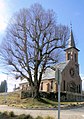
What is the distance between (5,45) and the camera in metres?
36.1

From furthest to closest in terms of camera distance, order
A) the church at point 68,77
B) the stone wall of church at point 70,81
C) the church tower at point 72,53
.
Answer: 1. the church tower at point 72,53
2. the stone wall of church at point 70,81
3. the church at point 68,77

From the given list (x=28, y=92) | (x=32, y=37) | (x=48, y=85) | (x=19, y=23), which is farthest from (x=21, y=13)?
(x=48, y=85)

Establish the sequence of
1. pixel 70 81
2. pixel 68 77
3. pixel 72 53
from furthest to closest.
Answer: pixel 72 53
pixel 70 81
pixel 68 77

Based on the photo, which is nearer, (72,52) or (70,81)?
(70,81)

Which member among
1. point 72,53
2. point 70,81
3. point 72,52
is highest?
point 72,52

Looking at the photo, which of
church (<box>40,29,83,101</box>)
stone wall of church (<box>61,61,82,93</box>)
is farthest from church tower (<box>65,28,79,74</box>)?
stone wall of church (<box>61,61,82,93</box>)

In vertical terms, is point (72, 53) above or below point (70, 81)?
above

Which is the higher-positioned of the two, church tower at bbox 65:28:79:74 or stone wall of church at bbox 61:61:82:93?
church tower at bbox 65:28:79:74

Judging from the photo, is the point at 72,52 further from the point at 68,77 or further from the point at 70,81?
the point at 70,81

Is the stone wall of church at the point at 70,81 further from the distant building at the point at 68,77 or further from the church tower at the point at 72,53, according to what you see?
the church tower at the point at 72,53

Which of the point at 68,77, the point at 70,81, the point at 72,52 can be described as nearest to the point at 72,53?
the point at 72,52

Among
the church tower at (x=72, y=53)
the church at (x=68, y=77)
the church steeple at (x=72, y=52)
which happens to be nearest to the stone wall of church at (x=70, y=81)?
the church at (x=68, y=77)

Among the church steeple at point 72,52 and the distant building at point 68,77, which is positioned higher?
the church steeple at point 72,52

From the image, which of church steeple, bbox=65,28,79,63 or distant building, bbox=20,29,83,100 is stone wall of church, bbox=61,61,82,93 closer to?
distant building, bbox=20,29,83,100
